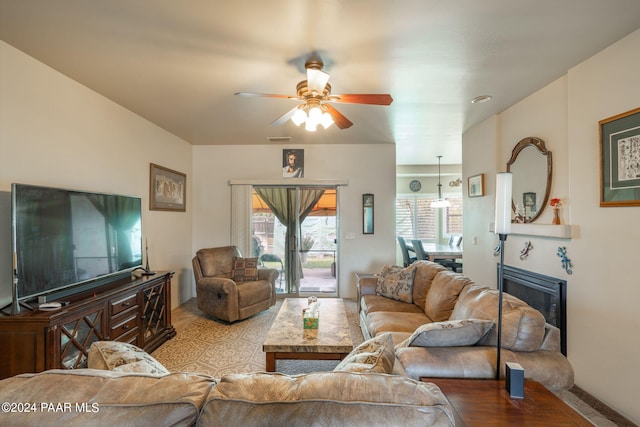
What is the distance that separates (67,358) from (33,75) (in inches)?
86.4

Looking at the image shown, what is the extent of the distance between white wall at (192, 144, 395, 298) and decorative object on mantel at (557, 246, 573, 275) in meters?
2.51

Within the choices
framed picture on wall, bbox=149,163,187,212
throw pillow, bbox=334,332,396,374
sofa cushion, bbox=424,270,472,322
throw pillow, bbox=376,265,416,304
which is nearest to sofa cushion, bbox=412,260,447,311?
throw pillow, bbox=376,265,416,304

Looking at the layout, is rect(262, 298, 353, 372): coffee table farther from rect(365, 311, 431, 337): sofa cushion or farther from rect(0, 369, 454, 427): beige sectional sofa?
A: rect(0, 369, 454, 427): beige sectional sofa

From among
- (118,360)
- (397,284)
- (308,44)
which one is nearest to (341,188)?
(397,284)

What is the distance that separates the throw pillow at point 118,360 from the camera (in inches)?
41.8

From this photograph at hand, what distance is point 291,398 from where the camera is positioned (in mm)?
790

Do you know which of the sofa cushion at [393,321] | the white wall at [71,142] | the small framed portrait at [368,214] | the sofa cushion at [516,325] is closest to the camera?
the sofa cushion at [516,325]

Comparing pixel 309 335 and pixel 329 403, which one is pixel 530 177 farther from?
pixel 329 403

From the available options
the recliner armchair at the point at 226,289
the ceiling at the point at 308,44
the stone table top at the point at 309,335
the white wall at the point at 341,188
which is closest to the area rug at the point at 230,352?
the recliner armchair at the point at 226,289

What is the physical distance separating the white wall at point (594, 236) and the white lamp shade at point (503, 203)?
4.30 ft

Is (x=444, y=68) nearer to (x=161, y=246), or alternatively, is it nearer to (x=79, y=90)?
(x=79, y=90)

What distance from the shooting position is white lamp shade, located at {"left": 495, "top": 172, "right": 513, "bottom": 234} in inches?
57.0

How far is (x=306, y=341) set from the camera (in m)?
2.25

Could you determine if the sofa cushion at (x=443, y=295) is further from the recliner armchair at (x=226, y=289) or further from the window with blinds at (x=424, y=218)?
the window with blinds at (x=424, y=218)
